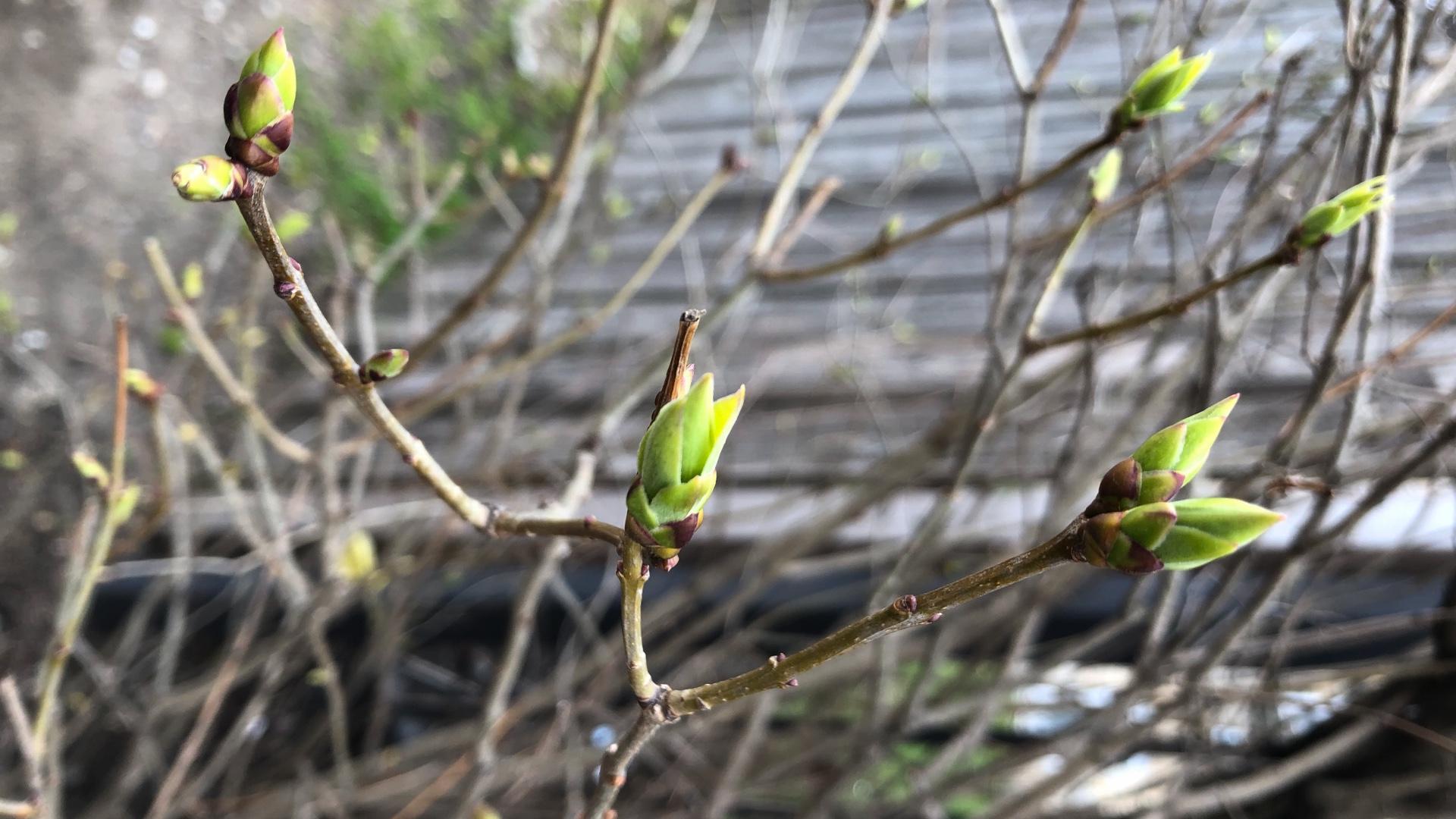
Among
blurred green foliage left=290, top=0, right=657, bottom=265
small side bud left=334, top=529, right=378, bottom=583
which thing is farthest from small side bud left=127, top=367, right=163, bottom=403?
blurred green foliage left=290, top=0, right=657, bottom=265

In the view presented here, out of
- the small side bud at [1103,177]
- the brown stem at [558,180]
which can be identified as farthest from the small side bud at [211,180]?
the small side bud at [1103,177]

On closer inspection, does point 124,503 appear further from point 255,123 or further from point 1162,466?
point 1162,466

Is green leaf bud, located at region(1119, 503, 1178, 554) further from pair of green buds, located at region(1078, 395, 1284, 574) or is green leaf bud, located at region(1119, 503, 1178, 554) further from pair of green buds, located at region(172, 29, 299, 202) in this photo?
pair of green buds, located at region(172, 29, 299, 202)

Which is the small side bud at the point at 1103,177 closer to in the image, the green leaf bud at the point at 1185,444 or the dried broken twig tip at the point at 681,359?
the green leaf bud at the point at 1185,444

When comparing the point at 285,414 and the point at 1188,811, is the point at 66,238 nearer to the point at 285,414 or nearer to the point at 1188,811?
the point at 285,414

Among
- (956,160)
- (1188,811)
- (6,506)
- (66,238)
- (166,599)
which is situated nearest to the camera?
(1188,811)

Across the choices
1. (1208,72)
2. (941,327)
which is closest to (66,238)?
(941,327)
